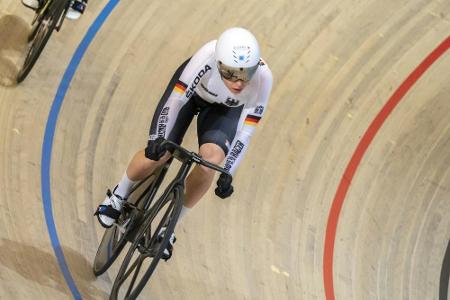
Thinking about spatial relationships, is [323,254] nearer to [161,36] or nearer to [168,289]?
[168,289]

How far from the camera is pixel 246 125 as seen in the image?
3.79m

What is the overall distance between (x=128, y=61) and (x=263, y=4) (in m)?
1.25

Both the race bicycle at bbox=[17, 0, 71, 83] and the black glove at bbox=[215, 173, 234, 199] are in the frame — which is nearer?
the black glove at bbox=[215, 173, 234, 199]

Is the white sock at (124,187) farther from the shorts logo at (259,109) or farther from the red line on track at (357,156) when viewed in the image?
the red line on track at (357,156)

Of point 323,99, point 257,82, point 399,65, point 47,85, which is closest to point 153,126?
point 257,82

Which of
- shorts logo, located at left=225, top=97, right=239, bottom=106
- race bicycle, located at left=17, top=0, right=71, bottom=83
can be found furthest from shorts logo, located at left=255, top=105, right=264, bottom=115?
race bicycle, located at left=17, top=0, right=71, bottom=83

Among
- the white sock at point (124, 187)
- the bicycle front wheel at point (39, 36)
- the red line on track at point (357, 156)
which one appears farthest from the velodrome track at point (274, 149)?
the white sock at point (124, 187)

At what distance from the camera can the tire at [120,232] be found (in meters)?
3.72

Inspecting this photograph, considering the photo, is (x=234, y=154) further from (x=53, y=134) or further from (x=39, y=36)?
(x=39, y=36)

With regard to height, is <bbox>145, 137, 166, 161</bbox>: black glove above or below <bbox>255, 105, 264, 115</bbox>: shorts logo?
below

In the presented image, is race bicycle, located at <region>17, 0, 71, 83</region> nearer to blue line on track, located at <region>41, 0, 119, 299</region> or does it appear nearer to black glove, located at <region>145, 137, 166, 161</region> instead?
blue line on track, located at <region>41, 0, 119, 299</region>

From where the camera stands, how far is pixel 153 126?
3.69m

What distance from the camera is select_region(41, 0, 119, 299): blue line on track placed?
4.14 metres

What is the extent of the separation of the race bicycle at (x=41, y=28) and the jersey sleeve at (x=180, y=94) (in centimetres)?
132
